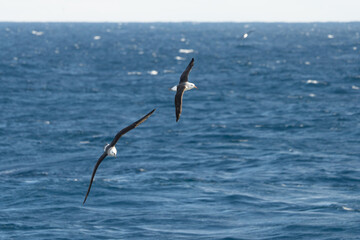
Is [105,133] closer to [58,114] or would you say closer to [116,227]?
[58,114]

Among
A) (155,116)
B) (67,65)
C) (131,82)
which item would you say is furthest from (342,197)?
(67,65)

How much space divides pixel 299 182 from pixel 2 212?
16.1 m

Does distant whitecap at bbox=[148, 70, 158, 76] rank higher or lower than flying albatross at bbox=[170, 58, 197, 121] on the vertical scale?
higher

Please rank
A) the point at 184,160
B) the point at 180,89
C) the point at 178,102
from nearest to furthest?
the point at 178,102 → the point at 180,89 → the point at 184,160

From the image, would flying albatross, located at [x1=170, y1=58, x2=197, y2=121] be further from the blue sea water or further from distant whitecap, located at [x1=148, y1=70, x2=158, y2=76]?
distant whitecap, located at [x1=148, y1=70, x2=158, y2=76]

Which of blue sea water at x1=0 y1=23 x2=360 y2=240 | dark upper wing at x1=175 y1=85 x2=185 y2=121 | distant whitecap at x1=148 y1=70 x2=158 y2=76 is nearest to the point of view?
dark upper wing at x1=175 y1=85 x2=185 y2=121

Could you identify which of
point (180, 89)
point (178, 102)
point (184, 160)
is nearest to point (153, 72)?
point (184, 160)

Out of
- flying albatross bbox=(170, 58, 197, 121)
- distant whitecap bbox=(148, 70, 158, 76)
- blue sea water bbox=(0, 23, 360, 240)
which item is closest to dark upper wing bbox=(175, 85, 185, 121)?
flying albatross bbox=(170, 58, 197, 121)

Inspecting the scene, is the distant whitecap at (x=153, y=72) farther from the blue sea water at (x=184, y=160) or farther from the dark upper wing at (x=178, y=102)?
the dark upper wing at (x=178, y=102)

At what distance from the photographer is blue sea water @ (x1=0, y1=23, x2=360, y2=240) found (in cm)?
2873

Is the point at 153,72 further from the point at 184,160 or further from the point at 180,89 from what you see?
the point at 180,89

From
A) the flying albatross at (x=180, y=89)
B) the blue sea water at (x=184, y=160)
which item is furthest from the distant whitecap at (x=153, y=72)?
the flying albatross at (x=180, y=89)

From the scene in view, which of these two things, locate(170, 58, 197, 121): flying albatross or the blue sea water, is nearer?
locate(170, 58, 197, 121): flying albatross

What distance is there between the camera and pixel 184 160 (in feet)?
135
